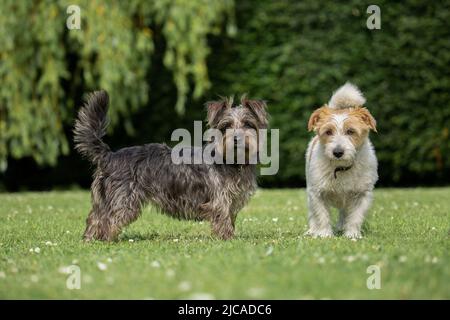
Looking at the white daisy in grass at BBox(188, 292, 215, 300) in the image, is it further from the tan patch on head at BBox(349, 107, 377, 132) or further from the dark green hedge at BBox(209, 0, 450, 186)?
the dark green hedge at BBox(209, 0, 450, 186)

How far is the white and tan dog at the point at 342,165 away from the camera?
664 cm

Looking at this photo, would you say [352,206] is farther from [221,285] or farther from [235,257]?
[221,285]

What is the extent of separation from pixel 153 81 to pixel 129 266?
9551mm

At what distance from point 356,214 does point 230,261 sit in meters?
2.08

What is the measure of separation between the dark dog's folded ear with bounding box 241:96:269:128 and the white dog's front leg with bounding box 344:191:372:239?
1.21 meters

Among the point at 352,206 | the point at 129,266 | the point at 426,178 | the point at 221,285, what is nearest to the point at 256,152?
the point at 352,206

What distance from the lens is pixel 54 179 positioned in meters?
15.2

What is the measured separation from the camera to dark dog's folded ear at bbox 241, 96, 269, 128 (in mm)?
6561

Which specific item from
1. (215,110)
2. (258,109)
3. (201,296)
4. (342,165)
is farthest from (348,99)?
(201,296)

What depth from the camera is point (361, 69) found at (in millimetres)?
13180

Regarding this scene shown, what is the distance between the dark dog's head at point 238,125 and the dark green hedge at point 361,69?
273 inches

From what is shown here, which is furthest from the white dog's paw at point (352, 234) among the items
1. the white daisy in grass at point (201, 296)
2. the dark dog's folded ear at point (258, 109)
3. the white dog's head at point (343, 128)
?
the white daisy in grass at point (201, 296)

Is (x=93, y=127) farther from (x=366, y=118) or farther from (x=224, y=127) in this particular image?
(x=366, y=118)

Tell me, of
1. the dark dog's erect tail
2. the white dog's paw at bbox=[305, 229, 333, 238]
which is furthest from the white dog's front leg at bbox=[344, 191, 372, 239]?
the dark dog's erect tail
